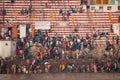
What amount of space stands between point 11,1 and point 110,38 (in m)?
11.7

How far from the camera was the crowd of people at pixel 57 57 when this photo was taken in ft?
120

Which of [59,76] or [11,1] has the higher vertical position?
[11,1]

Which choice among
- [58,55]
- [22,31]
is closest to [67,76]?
[58,55]

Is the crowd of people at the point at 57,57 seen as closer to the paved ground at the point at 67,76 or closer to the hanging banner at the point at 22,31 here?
the hanging banner at the point at 22,31

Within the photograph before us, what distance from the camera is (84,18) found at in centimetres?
4622

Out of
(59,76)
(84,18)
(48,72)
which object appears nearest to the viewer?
(59,76)

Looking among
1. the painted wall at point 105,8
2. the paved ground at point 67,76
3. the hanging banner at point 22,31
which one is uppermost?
the painted wall at point 105,8

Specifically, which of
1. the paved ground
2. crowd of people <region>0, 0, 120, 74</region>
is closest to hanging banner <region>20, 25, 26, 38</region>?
crowd of people <region>0, 0, 120, 74</region>

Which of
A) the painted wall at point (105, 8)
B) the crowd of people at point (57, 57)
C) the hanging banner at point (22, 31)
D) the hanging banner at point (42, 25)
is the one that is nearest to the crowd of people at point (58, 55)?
the crowd of people at point (57, 57)

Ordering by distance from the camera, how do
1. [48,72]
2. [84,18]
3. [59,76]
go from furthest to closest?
[84,18], [48,72], [59,76]

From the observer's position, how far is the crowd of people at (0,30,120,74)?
36719mm

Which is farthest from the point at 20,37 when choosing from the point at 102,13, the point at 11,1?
the point at 102,13

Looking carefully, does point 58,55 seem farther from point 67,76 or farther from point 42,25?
point 42,25

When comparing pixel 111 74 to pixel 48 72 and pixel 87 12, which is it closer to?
pixel 48 72
